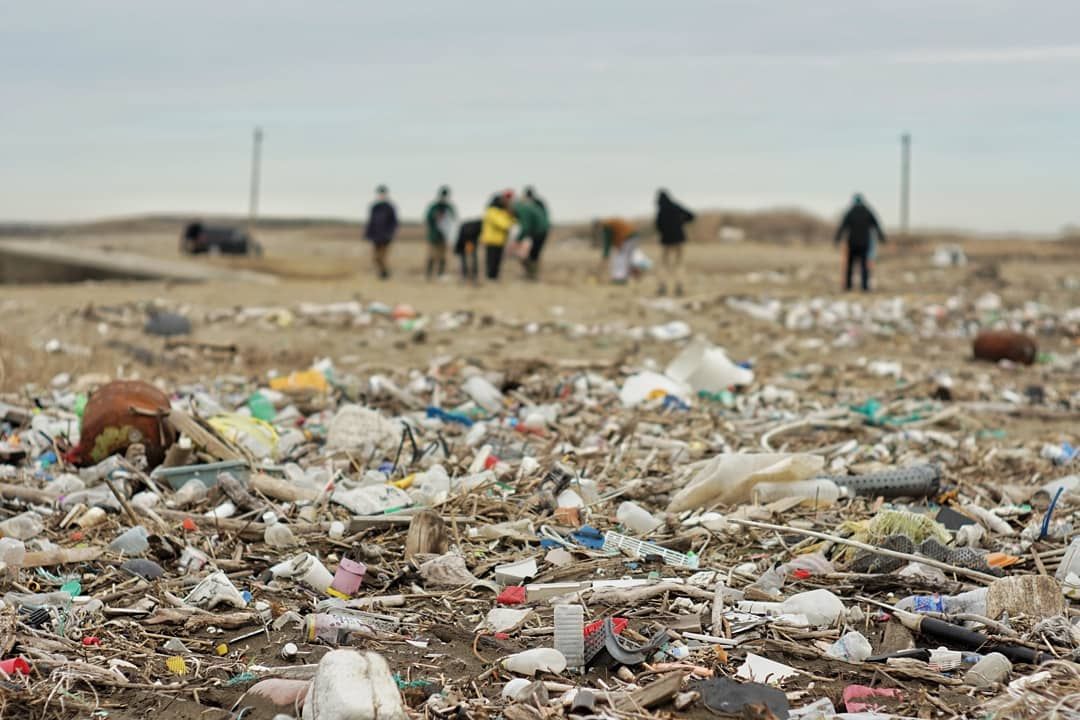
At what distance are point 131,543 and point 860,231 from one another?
12.3 metres

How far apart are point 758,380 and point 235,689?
6551mm

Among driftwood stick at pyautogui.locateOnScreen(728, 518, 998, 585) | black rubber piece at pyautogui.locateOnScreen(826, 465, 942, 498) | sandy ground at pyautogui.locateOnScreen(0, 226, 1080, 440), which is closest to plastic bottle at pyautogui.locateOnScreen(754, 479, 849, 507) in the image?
black rubber piece at pyautogui.locateOnScreen(826, 465, 942, 498)

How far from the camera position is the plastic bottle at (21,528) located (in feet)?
15.3

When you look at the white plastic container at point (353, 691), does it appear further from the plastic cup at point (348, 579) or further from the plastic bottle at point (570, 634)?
the plastic cup at point (348, 579)

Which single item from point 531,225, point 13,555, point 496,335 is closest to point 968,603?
point 13,555

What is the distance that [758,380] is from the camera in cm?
931

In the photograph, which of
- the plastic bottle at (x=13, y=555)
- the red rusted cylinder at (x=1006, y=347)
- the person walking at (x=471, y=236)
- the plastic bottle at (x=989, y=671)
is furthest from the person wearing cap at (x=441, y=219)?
the plastic bottle at (x=989, y=671)

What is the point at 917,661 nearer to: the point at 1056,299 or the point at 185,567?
the point at 185,567

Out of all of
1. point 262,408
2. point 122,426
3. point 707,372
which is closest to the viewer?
point 122,426

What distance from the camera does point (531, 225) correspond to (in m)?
15.7

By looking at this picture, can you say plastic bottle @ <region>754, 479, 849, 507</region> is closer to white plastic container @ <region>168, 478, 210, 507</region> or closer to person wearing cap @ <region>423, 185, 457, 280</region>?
white plastic container @ <region>168, 478, 210, 507</region>

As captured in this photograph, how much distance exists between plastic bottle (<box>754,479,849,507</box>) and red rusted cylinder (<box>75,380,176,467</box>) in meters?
2.81

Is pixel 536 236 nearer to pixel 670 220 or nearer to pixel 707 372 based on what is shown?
pixel 670 220

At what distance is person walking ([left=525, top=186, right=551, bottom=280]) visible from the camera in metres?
15.6
